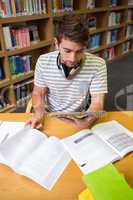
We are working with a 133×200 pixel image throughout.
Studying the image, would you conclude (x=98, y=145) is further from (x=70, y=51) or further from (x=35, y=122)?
(x=70, y=51)

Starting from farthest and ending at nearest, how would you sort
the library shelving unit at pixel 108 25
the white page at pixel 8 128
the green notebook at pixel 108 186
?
the library shelving unit at pixel 108 25, the white page at pixel 8 128, the green notebook at pixel 108 186

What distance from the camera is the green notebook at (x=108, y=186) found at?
2.32 ft

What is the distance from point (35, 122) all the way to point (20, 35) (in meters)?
1.75

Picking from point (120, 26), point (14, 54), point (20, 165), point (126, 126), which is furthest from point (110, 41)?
point (20, 165)

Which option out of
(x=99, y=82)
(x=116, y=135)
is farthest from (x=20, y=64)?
(x=116, y=135)

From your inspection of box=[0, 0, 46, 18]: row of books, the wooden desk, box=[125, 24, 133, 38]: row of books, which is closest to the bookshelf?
box=[0, 0, 46, 18]: row of books

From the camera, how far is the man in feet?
4.04

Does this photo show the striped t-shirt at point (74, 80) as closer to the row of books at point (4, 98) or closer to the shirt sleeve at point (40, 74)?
the shirt sleeve at point (40, 74)

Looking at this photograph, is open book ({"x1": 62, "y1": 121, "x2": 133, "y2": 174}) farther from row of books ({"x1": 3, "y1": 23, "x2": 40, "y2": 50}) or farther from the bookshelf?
row of books ({"x1": 3, "y1": 23, "x2": 40, "y2": 50})

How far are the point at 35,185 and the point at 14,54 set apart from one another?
2.01 meters

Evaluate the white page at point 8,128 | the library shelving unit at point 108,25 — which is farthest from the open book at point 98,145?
the library shelving unit at point 108,25

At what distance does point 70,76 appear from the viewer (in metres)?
1.43

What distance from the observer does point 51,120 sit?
1.23 m

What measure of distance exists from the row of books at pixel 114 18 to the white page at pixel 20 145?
3625 millimetres
